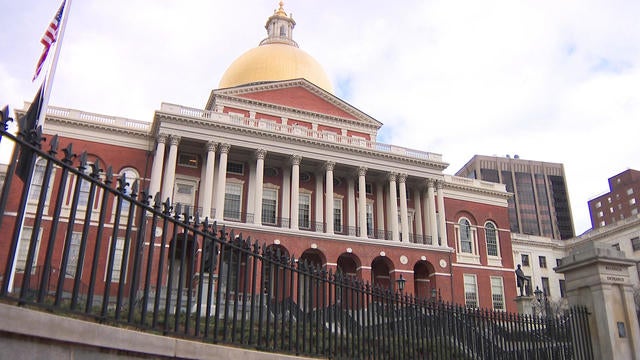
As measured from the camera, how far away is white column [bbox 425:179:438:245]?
4397cm

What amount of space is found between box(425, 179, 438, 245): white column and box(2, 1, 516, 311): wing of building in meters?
0.09

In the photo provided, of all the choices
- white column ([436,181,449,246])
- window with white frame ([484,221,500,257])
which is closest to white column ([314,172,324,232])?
white column ([436,181,449,246])

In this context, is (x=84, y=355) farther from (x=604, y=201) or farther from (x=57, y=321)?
(x=604, y=201)

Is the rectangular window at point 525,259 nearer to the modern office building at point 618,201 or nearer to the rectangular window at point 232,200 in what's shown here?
the modern office building at point 618,201

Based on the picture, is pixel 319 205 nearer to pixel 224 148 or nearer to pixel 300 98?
pixel 224 148

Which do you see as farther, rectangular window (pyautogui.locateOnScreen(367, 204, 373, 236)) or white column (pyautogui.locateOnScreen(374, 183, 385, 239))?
white column (pyautogui.locateOnScreen(374, 183, 385, 239))

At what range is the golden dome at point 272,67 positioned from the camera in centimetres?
5066

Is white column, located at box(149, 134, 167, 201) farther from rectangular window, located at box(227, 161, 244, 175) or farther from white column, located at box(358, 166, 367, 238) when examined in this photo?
white column, located at box(358, 166, 367, 238)

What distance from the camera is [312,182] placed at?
43500 mm

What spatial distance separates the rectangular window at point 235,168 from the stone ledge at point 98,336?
3497cm

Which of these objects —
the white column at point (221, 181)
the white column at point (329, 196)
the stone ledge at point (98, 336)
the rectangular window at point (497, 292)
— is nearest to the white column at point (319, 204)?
the white column at point (329, 196)

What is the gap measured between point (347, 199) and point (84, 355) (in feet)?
129

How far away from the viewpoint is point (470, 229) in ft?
162

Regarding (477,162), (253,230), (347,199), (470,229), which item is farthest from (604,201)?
(253,230)
